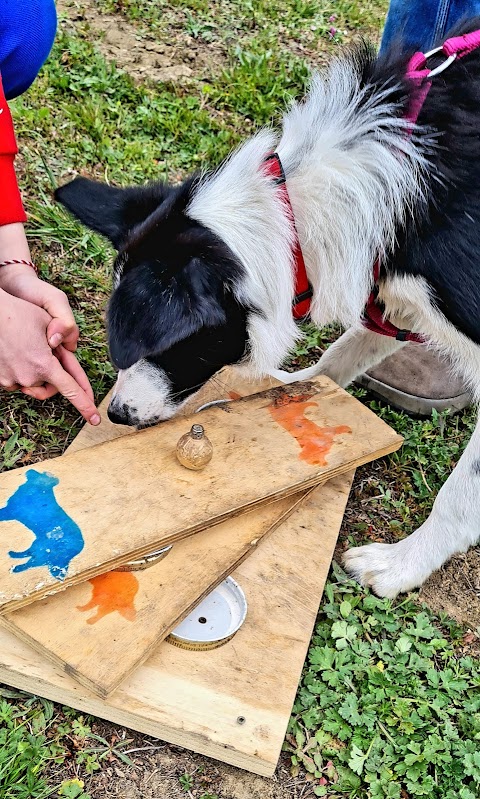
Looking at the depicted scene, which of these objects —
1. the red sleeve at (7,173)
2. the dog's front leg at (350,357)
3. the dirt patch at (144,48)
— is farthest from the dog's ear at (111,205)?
the dirt patch at (144,48)

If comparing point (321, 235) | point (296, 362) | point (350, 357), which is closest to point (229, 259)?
point (321, 235)

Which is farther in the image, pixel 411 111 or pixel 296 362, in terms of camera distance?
pixel 296 362

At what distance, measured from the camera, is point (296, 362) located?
3799 mm

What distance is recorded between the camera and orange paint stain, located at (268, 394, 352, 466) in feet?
9.07

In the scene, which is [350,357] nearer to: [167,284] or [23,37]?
[167,284]

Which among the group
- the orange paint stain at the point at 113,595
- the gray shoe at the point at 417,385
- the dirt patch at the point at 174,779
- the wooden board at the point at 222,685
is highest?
the gray shoe at the point at 417,385

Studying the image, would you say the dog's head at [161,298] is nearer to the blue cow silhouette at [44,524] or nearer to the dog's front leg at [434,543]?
the blue cow silhouette at [44,524]

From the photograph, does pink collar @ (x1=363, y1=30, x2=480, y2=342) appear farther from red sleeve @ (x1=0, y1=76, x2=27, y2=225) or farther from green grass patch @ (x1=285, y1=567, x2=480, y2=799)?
red sleeve @ (x1=0, y1=76, x2=27, y2=225)

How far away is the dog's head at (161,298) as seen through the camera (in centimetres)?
219

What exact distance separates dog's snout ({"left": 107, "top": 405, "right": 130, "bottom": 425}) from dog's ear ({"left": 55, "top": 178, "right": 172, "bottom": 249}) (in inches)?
23.2

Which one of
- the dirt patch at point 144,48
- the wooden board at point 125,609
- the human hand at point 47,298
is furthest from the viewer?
the dirt patch at point 144,48

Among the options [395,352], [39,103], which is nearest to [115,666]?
[395,352]

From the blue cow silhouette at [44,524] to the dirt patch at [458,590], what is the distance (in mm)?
1403

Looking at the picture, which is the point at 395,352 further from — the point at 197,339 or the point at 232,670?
the point at 232,670
